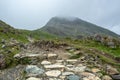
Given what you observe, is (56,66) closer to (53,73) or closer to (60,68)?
(60,68)

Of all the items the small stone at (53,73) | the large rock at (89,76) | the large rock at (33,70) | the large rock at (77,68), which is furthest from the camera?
the large rock at (77,68)

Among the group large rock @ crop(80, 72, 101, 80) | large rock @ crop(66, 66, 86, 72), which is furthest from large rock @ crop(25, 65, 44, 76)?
large rock @ crop(80, 72, 101, 80)

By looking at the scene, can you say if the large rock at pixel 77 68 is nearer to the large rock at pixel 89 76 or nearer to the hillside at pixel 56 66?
the hillside at pixel 56 66

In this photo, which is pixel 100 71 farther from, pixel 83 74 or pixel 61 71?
pixel 61 71

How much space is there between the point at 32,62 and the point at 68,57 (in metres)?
2.34

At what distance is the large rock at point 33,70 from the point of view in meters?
11.9

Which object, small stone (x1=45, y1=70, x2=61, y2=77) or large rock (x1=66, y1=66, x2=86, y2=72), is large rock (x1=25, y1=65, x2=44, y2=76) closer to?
small stone (x1=45, y1=70, x2=61, y2=77)

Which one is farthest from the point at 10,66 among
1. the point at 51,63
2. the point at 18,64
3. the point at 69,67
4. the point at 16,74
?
the point at 69,67

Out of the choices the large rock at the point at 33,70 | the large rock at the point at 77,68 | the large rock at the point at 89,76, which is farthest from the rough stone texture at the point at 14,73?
the large rock at the point at 89,76

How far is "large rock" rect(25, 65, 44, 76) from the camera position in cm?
1195

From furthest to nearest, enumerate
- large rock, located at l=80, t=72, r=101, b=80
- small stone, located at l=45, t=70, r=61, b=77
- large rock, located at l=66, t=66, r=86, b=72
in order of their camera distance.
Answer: large rock, located at l=66, t=66, r=86, b=72
small stone, located at l=45, t=70, r=61, b=77
large rock, located at l=80, t=72, r=101, b=80

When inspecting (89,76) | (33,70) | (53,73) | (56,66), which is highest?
(56,66)

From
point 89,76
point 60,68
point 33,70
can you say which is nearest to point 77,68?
point 60,68

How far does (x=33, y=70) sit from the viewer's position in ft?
40.2
